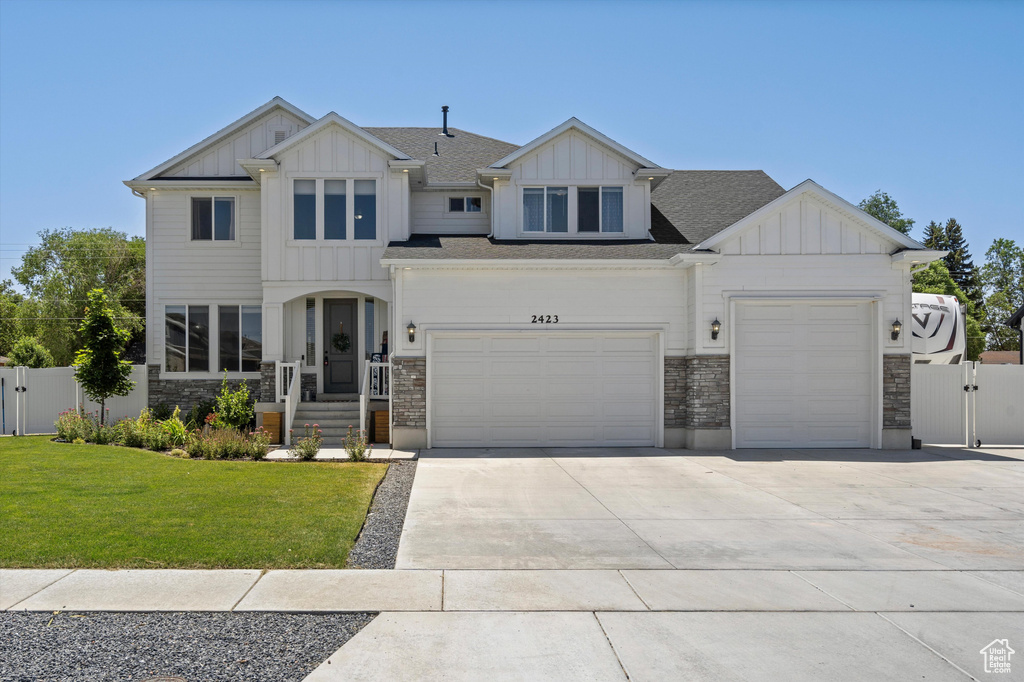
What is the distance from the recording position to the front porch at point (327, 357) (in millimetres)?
15734

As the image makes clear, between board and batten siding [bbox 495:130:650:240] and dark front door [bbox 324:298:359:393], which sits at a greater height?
board and batten siding [bbox 495:130:650:240]

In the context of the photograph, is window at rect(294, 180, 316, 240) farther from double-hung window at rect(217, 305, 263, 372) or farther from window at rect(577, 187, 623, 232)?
window at rect(577, 187, 623, 232)

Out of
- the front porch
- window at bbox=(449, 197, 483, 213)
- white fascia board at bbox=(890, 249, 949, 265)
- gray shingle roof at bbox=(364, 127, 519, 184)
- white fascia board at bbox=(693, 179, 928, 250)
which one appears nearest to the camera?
white fascia board at bbox=(890, 249, 949, 265)

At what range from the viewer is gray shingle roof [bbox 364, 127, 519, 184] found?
18.3m

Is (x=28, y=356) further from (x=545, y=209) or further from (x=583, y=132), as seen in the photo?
(x=583, y=132)

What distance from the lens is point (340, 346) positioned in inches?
A: 685

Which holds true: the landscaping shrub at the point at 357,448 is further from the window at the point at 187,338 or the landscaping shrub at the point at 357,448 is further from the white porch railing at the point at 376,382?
the window at the point at 187,338

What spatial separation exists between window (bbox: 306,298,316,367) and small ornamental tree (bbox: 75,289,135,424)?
397cm

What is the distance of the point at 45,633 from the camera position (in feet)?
15.8

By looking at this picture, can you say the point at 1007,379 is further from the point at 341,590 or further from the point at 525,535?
the point at 341,590

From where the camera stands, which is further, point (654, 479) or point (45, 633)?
point (654, 479)

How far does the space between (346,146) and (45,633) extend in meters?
13.1

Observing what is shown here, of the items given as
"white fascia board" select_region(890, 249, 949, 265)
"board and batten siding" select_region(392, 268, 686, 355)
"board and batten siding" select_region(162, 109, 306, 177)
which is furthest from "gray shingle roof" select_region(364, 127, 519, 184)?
"white fascia board" select_region(890, 249, 949, 265)

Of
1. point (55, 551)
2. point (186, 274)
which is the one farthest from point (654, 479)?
point (186, 274)
